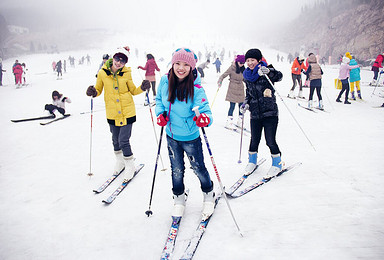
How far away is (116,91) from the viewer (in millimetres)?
3760

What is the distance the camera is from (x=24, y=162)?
5.22 m

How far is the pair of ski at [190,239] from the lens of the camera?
2318 millimetres

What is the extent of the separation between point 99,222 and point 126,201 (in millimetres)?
553

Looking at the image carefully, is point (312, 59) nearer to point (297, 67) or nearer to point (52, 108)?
point (297, 67)

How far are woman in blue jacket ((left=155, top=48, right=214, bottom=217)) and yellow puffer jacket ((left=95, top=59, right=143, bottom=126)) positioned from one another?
1341mm

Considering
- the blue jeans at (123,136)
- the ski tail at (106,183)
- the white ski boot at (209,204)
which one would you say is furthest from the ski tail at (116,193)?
the white ski boot at (209,204)

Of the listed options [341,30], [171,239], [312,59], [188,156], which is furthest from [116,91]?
[341,30]

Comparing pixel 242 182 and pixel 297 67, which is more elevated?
pixel 297 67

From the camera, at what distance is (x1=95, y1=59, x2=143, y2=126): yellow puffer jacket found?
12.3 ft

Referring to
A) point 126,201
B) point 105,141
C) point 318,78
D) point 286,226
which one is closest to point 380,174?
point 286,226

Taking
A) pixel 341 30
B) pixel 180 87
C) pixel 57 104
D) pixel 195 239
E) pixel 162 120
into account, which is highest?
pixel 341 30

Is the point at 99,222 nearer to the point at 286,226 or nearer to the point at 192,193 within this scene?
the point at 192,193

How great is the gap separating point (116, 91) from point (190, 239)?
110 inches

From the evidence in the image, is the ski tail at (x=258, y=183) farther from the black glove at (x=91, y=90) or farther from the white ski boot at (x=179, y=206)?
the black glove at (x=91, y=90)
